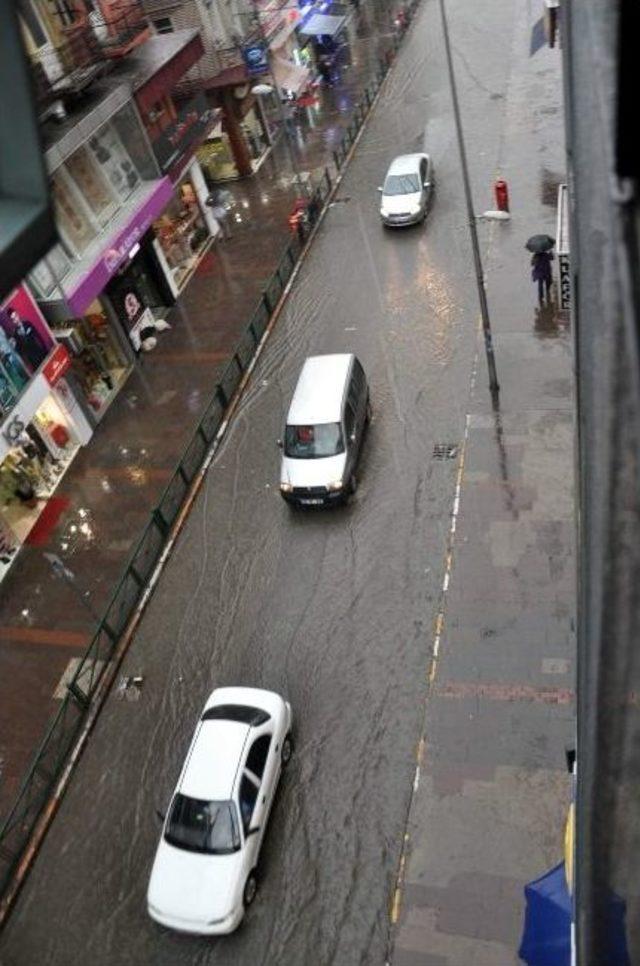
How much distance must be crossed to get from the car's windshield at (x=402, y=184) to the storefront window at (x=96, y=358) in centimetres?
1140

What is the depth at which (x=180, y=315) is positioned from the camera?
25.3 meters

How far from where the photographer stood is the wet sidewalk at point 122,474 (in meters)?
15.7

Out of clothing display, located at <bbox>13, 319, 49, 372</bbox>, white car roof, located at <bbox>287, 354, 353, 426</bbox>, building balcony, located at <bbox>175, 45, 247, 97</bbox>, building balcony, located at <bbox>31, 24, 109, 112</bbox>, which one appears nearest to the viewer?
white car roof, located at <bbox>287, 354, 353, 426</bbox>

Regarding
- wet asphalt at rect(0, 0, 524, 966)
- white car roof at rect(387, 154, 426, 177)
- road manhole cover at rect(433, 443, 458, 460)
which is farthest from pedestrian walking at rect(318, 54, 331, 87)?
road manhole cover at rect(433, 443, 458, 460)

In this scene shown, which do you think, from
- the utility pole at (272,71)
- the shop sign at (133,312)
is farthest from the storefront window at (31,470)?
the utility pole at (272,71)

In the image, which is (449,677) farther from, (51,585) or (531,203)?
(531,203)

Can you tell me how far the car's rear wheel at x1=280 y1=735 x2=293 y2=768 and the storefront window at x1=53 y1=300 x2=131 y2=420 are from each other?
12.0 metres

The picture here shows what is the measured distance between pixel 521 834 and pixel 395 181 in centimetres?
2254

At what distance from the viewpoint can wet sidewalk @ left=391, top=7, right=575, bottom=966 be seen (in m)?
10.9

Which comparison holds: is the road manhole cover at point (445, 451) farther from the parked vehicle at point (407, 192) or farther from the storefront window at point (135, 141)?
the storefront window at point (135, 141)

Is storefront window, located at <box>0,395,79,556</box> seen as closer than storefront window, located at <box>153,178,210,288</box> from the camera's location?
Yes

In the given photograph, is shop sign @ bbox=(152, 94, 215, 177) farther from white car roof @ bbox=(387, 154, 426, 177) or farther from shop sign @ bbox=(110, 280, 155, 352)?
white car roof @ bbox=(387, 154, 426, 177)

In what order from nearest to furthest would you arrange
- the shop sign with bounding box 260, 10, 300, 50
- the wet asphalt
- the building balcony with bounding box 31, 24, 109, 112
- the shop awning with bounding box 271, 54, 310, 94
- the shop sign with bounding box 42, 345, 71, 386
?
the wet asphalt < the shop sign with bounding box 42, 345, 71, 386 < the building balcony with bounding box 31, 24, 109, 112 < the shop sign with bounding box 260, 10, 300, 50 < the shop awning with bounding box 271, 54, 310, 94

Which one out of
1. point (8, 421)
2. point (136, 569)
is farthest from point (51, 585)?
point (8, 421)
